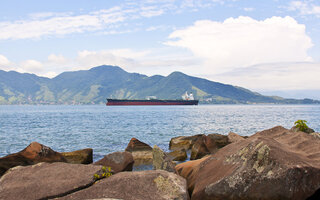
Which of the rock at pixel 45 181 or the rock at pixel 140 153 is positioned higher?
the rock at pixel 45 181

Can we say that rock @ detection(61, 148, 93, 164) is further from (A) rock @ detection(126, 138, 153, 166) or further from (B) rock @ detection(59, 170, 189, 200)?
(B) rock @ detection(59, 170, 189, 200)

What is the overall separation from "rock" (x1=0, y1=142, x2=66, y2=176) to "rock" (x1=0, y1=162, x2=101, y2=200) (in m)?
2.69

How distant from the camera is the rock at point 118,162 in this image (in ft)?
34.8

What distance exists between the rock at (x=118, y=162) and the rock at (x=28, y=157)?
82.3 inches

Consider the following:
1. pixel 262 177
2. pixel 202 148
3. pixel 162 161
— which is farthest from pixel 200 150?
pixel 262 177

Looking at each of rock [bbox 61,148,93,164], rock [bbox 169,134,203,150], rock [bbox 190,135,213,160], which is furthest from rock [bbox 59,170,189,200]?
rock [bbox 169,134,203,150]

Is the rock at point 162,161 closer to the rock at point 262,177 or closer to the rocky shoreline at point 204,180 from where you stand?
the rocky shoreline at point 204,180

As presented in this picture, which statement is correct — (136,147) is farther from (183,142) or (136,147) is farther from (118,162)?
(183,142)

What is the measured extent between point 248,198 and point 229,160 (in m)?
1.29

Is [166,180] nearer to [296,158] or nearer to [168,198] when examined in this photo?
[168,198]

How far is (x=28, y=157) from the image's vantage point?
11.0 m

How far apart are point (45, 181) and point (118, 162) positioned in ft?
11.8

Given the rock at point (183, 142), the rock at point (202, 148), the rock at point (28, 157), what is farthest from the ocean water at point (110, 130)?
the rock at point (28, 157)

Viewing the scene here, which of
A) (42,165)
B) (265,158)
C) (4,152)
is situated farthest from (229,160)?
(4,152)
